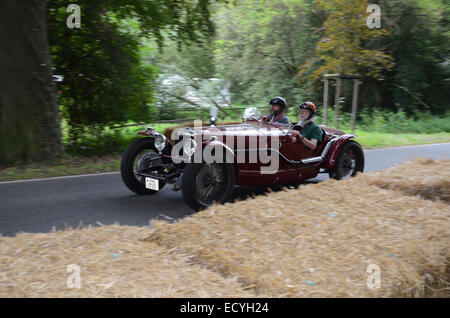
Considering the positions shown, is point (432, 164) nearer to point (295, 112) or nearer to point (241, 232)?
point (241, 232)

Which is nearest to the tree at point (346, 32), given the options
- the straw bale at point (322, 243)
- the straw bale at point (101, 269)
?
the straw bale at point (322, 243)

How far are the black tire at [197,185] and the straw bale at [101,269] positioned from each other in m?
2.30

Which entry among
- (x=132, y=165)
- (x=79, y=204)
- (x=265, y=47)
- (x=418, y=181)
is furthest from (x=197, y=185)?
(x=265, y=47)

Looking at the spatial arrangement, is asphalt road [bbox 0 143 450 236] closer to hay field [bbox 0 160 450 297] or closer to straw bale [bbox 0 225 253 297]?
straw bale [bbox 0 225 253 297]

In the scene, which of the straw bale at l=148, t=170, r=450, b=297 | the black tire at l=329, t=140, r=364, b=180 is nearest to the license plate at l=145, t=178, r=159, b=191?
the straw bale at l=148, t=170, r=450, b=297

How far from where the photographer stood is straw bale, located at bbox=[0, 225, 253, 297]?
2.68 metres

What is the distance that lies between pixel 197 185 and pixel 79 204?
191 centimetres

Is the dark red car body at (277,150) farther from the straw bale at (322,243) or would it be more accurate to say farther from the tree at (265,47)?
the tree at (265,47)

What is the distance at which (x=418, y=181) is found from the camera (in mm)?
5500

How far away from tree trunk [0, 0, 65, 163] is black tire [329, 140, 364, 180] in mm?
6281

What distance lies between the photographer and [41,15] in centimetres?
1011

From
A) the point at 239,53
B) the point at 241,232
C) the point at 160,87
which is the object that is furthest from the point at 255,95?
the point at 241,232

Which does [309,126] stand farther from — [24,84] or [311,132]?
[24,84]
